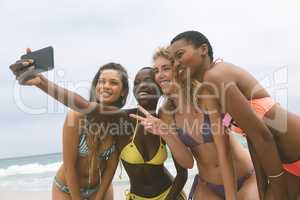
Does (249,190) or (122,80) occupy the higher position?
(122,80)

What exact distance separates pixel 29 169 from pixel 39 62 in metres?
23.4

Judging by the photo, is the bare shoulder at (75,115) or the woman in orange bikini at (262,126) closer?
the woman in orange bikini at (262,126)

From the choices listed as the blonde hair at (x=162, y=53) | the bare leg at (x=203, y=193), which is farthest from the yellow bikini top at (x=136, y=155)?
the blonde hair at (x=162, y=53)

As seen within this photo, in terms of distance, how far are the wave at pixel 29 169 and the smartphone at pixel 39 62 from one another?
2096 cm

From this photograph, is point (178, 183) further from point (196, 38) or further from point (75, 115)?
point (196, 38)

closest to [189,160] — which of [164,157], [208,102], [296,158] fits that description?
[164,157]

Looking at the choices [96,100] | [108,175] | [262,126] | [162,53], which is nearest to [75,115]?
[96,100]

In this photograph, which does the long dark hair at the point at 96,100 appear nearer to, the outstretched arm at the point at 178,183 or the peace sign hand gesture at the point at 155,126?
the peace sign hand gesture at the point at 155,126

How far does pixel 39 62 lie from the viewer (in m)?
3.29

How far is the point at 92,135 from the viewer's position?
4516mm

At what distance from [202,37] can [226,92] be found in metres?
0.83

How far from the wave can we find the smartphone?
2096cm

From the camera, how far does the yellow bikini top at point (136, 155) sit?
4.65 metres

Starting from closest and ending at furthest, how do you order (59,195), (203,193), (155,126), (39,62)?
1. (39,62)
2. (155,126)
3. (203,193)
4. (59,195)
